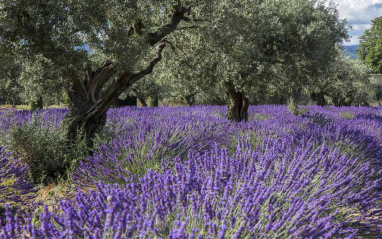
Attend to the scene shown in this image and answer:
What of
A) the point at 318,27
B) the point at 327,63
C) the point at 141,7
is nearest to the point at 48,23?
the point at 141,7

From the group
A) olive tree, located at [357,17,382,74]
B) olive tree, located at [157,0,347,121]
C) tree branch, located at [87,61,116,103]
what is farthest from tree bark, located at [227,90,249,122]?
olive tree, located at [357,17,382,74]

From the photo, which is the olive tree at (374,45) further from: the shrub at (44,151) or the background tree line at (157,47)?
the shrub at (44,151)

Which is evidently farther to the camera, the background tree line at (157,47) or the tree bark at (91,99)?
the tree bark at (91,99)

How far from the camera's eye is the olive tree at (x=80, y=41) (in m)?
5.09

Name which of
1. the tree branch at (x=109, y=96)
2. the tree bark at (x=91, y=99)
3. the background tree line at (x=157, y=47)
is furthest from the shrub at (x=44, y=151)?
the tree branch at (x=109, y=96)

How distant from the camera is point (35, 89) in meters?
6.82

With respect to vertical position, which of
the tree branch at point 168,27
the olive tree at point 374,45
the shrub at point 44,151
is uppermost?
the olive tree at point 374,45

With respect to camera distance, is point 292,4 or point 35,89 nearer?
point 35,89

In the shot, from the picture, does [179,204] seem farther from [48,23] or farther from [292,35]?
[292,35]

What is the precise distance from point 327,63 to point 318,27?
5.49ft

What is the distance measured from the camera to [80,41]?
17.9 feet

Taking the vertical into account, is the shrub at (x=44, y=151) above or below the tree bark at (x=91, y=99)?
below

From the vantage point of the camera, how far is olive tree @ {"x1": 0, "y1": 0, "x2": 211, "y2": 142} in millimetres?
5090

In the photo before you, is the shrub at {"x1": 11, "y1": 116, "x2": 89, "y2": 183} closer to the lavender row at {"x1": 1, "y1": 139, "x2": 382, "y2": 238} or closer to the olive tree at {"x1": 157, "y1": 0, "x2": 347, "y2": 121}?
the lavender row at {"x1": 1, "y1": 139, "x2": 382, "y2": 238}
